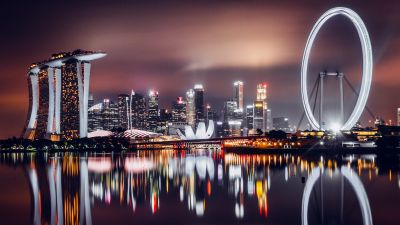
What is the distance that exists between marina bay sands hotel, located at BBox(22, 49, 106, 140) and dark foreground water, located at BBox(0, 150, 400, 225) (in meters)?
89.3

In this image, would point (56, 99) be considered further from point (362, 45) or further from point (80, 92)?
point (362, 45)

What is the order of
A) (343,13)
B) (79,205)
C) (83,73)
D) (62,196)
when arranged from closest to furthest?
(79,205) < (62,196) < (343,13) < (83,73)

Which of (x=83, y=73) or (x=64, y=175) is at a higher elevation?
(x=83, y=73)

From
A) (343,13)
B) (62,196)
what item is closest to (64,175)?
(62,196)

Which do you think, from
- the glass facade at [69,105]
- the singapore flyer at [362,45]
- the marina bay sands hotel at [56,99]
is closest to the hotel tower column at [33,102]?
the marina bay sands hotel at [56,99]

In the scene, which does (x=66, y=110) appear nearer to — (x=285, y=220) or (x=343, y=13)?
(x=343, y=13)

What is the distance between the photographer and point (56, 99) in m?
138

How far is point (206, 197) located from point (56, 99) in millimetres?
110771

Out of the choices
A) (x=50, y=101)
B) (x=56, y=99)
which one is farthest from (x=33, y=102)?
(x=56, y=99)

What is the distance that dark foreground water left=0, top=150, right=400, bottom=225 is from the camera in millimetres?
26172

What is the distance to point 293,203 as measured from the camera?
30844 millimetres

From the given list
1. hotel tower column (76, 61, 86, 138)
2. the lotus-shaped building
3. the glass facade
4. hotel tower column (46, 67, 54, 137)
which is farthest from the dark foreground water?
the lotus-shaped building

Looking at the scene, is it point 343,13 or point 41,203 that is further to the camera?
point 343,13

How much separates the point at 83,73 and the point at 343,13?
79783mm
